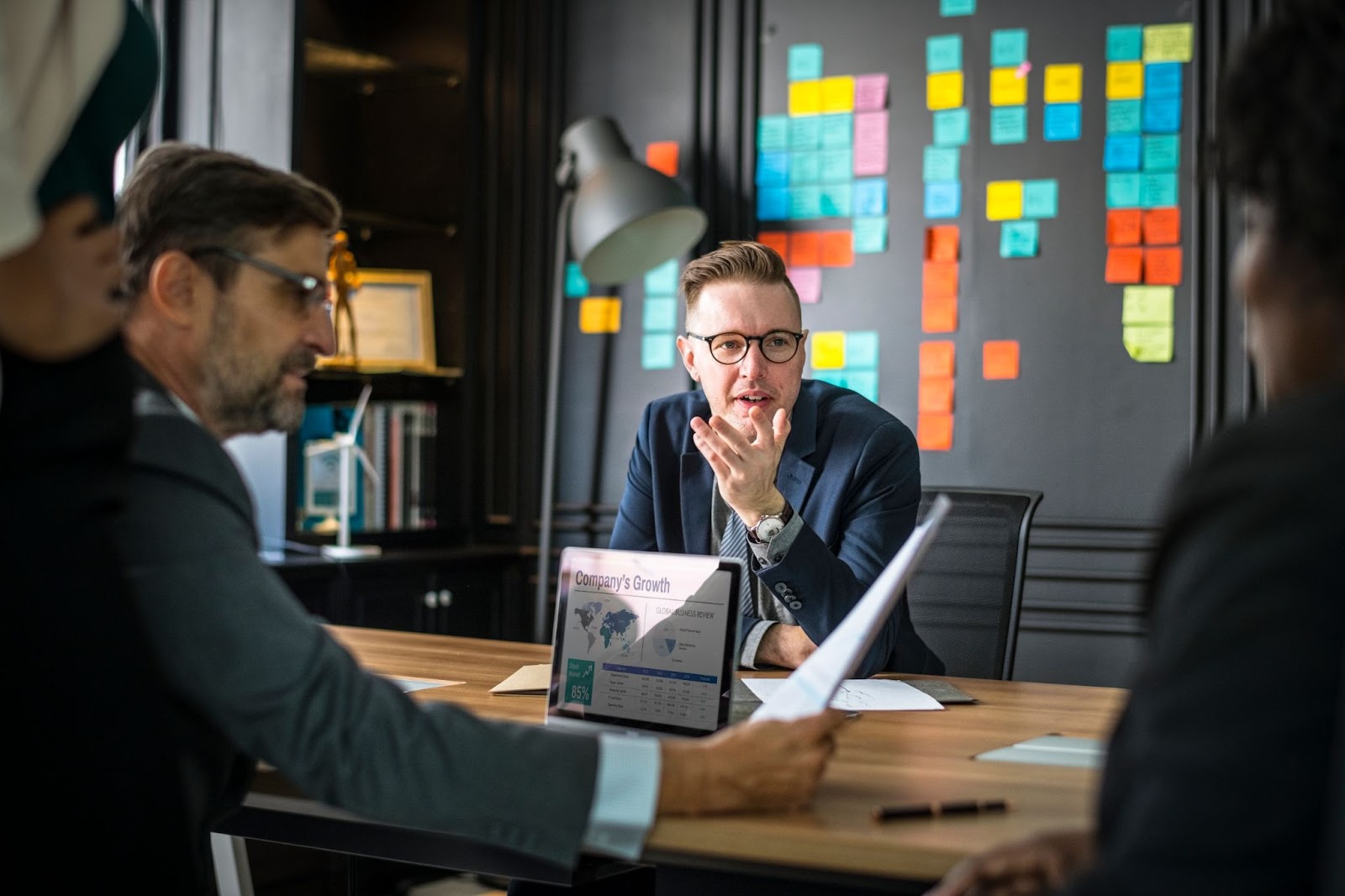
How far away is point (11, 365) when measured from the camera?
0.98 m

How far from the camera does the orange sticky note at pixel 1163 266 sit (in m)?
3.50

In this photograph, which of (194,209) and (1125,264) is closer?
(194,209)

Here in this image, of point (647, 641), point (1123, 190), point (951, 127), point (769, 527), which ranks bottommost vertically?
point (647, 641)

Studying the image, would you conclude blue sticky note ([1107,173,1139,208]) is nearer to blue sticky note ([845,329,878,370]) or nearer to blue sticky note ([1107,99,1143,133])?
blue sticky note ([1107,99,1143,133])

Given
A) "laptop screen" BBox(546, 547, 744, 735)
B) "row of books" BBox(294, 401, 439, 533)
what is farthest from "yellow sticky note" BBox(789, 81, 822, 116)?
"laptop screen" BBox(546, 547, 744, 735)

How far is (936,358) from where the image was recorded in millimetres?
3701

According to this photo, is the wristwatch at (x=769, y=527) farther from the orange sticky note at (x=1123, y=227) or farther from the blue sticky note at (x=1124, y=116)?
the blue sticky note at (x=1124, y=116)

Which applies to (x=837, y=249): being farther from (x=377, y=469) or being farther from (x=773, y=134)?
(x=377, y=469)

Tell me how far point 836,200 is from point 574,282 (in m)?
0.90

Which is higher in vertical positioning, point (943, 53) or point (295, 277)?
point (943, 53)

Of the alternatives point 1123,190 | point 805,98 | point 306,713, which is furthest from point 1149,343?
point 306,713

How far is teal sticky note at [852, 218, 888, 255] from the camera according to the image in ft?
Result: 12.4

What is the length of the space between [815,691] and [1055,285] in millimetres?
2605

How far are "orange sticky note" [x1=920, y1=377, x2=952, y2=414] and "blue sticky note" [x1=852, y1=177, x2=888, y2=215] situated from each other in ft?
1.68
